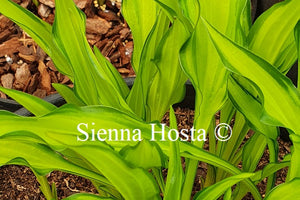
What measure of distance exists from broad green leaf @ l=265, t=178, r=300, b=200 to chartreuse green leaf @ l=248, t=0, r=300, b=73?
22 cm

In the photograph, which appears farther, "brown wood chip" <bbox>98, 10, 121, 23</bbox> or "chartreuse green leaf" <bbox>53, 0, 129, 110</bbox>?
"brown wood chip" <bbox>98, 10, 121, 23</bbox>

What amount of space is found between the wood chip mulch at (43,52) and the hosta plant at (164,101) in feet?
1.69

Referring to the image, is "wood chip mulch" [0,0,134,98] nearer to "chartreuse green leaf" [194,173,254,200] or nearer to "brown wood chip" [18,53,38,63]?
"brown wood chip" [18,53,38,63]

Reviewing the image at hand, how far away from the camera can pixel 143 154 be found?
70 cm

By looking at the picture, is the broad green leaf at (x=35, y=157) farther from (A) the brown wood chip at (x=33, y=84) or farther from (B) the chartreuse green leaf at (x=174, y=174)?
(A) the brown wood chip at (x=33, y=84)

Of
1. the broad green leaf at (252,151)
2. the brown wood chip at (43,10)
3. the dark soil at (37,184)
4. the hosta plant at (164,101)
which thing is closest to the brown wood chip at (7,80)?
the brown wood chip at (43,10)

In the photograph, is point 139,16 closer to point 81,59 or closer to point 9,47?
point 81,59

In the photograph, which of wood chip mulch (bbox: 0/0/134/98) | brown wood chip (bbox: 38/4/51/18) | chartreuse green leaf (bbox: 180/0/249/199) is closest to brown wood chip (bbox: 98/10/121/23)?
wood chip mulch (bbox: 0/0/134/98)

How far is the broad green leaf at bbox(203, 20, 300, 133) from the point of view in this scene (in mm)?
644

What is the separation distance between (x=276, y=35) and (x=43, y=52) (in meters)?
0.83

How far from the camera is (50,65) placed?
1.49 meters

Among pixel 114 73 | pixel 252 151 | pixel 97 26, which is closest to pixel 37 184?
pixel 114 73

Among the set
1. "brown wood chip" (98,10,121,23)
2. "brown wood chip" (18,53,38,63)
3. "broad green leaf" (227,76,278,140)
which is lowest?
"brown wood chip" (18,53,38,63)

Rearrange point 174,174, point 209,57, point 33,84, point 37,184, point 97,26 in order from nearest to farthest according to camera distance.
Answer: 1. point 174,174
2. point 209,57
3. point 37,184
4. point 33,84
5. point 97,26
